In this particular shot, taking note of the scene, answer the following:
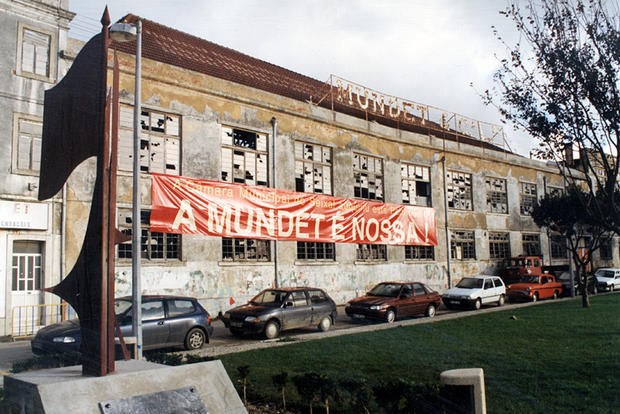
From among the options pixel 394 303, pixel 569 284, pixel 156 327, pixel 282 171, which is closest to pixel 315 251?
pixel 282 171

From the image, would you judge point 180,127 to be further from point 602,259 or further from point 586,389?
point 602,259

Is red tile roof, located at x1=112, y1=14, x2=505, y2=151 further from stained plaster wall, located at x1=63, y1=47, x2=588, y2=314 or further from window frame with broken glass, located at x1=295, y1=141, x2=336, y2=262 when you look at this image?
window frame with broken glass, located at x1=295, y1=141, x2=336, y2=262

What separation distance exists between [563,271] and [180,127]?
1002 inches

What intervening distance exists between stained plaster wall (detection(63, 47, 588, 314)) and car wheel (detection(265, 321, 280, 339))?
5163 mm

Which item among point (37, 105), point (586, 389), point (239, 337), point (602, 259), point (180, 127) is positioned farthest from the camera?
point (602, 259)

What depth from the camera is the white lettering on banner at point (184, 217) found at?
1744cm

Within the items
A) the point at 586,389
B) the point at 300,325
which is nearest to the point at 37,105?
the point at 300,325

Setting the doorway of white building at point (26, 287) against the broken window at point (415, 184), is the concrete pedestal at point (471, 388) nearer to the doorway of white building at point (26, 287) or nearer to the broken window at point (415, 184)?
the doorway of white building at point (26, 287)

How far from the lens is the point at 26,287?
Answer: 16.0 meters

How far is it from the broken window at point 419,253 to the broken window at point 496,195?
6.90 m

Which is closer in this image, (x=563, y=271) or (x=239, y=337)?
(x=239, y=337)

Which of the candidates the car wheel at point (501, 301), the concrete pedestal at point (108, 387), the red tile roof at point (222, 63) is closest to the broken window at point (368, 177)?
the red tile roof at point (222, 63)

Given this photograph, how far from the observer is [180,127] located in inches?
774

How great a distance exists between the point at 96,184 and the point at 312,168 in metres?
18.9
